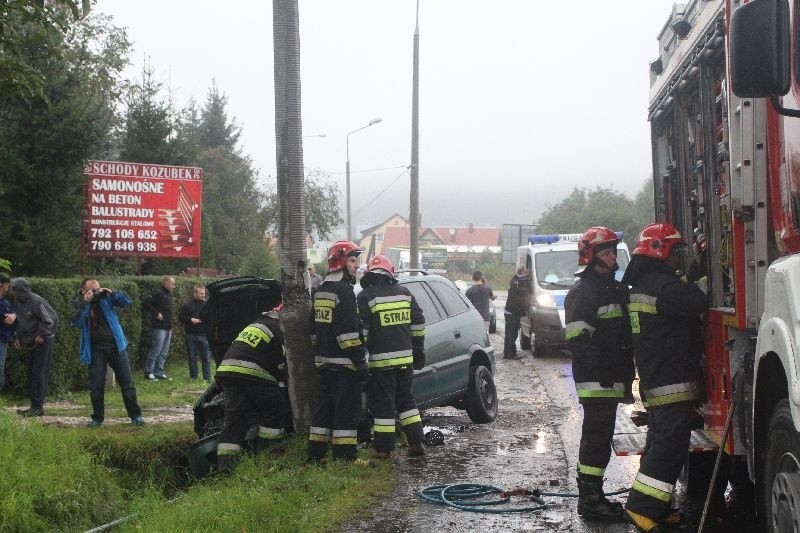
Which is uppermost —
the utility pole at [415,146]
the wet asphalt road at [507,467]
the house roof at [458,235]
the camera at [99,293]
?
the house roof at [458,235]

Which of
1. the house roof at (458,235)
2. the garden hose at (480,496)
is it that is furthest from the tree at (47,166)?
the house roof at (458,235)

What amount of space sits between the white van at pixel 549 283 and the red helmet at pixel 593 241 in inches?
425

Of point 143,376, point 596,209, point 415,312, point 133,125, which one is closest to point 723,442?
point 415,312

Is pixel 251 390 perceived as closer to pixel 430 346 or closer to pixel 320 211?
pixel 430 346

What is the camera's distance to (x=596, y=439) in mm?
6621

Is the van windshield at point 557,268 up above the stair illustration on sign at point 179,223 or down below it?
below

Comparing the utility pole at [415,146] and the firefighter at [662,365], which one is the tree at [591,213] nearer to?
the utility pole at [415,146]

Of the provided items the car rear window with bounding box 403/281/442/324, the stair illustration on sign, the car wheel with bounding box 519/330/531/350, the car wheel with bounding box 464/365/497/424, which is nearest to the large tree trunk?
the car rear window with bounding box 403/281/442/324

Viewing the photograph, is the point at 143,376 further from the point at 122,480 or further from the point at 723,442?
the point at 723,442

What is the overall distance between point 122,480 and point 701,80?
641cm

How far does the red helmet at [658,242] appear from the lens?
617 cm

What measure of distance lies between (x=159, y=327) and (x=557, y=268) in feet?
23.9

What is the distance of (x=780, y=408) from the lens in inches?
169

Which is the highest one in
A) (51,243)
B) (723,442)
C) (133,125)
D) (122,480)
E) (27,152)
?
(133,125)
